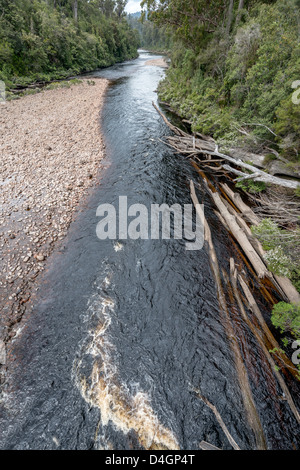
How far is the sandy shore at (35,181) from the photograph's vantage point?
6.38m

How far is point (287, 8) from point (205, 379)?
60.0 feet

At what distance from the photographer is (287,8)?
1102cm

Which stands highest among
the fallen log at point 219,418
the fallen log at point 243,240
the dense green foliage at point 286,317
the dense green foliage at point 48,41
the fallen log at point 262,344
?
the dense green foliage at point 48,41

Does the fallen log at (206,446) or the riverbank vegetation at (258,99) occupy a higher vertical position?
the riverbank vegetation at (258,99)

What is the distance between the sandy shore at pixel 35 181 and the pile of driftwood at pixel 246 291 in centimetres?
572

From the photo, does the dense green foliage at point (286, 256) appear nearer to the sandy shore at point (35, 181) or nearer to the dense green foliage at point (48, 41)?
the sandy shore at point (35, 181)

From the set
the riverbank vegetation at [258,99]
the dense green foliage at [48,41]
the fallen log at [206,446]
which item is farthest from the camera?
the dense green foliage at [48,41]

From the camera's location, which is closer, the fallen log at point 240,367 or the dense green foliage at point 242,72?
the fallen log at point 240,367

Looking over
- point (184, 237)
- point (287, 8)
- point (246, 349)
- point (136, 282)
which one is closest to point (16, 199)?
point (136, 282)

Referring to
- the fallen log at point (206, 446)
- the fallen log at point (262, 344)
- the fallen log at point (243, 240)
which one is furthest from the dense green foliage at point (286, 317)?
the fallen log at point (206, 446)

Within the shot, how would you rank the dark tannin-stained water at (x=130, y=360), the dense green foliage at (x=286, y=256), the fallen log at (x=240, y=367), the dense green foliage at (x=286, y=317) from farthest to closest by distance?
the dense green foliage at (x=286, y=256) < the dense green foliage at (x=286, y=317) < the fallen log at (x=240, y=367) < the dark tannin-stained water at (x=130, y=360)

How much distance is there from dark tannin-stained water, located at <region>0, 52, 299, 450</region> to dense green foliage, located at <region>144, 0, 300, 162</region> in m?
6.15

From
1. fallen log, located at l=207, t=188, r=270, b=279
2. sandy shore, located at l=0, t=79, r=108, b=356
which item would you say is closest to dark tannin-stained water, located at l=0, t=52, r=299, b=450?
fallen log, located at l=207, t=188, r=270, b=279

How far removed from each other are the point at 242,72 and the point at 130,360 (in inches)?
663
